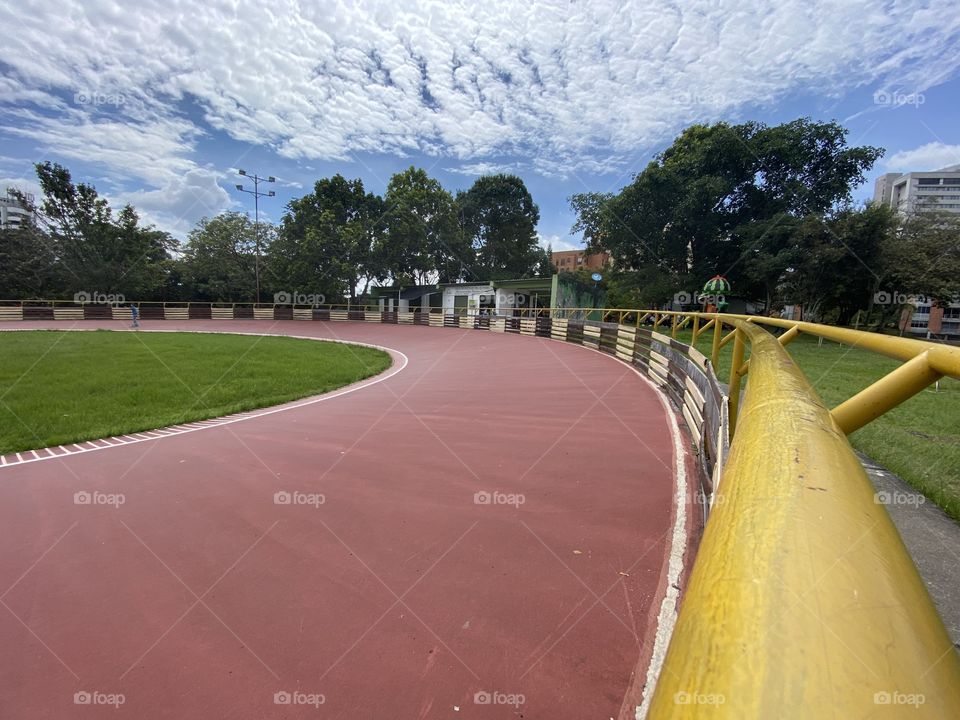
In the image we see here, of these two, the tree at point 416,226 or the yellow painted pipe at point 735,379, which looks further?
the tree at point 416,226

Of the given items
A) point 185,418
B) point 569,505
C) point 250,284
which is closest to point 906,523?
point 569,505

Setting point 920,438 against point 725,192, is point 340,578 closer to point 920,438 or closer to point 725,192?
point 920,438

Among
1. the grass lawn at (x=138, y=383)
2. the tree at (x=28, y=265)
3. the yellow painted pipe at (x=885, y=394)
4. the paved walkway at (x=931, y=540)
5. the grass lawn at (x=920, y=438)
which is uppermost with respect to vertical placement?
the tree at (x=28, y=265)

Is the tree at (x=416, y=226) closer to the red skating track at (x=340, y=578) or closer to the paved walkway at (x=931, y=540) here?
the red skating track at (x=340, y=578)

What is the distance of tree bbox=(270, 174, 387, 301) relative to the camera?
3947 cm

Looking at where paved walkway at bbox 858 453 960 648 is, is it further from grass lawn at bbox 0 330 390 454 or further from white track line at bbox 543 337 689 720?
grass lawn at bbox 0 330 390 454

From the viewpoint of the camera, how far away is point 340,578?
3029 millimetres

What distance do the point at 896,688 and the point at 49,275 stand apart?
2069 inches

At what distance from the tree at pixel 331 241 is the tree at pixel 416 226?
44.3 inches

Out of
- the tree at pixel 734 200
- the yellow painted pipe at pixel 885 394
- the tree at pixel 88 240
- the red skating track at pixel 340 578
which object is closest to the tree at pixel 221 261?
the tree at pixel 88 240

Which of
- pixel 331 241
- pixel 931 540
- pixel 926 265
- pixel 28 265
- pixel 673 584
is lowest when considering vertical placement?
pixel 673 584

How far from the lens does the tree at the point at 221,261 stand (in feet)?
145

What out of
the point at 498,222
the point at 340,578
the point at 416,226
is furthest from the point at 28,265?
the point at 340,578

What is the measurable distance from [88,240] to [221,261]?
10336mm
